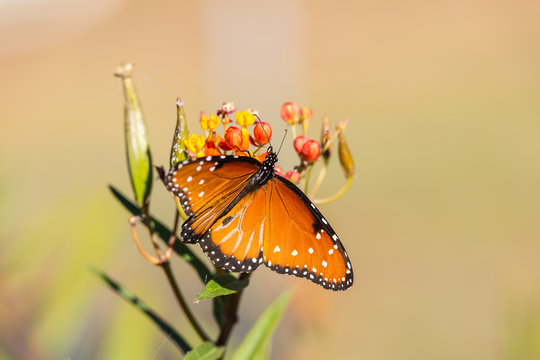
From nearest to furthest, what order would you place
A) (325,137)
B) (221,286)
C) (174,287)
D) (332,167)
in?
(221,286), (174,287), (325,137), (332,167)

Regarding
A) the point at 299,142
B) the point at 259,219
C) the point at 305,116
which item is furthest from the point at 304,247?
the point at 305,116

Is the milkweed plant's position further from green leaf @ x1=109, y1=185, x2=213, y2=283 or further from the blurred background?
the blurred background

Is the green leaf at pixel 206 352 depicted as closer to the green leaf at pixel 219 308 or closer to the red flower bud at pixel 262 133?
the green leaf at pixel 219 308

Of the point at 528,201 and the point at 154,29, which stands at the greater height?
the point at 154,29

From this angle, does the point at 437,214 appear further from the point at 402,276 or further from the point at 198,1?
the point at 198,1

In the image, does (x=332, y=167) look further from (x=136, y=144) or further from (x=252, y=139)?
(x=136, y=144)

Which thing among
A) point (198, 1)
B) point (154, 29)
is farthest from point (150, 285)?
point (198, 1)

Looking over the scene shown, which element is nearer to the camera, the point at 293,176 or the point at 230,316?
the point at 230,316

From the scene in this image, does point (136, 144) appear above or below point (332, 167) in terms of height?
above
